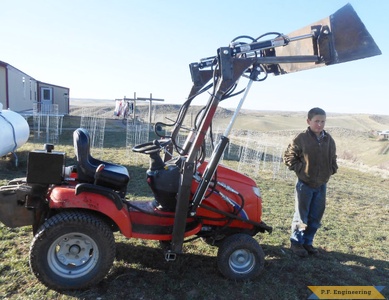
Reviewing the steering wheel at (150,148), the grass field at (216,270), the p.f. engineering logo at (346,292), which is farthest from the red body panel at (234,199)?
the p.f. engineering logo at (346,292)

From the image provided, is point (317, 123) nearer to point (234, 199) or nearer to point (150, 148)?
point (234, 199)

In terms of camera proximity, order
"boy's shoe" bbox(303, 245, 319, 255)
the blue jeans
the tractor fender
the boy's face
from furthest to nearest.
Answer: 1. "boy's shoe" bbox(303, 245, 319, 255)
2. the blue jeans
3. the boy's face
4. the tractor fender

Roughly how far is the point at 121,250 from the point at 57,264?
0.97m

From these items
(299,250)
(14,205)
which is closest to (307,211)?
(299,250)

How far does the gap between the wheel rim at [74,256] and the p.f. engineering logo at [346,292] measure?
214cm

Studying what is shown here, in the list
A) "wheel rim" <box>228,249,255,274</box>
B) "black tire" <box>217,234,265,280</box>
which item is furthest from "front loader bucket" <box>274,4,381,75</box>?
"wheel rim" <box>228,249,255,274</box>

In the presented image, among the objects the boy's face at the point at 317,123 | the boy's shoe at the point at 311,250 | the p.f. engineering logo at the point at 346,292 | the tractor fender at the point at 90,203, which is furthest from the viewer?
the boy's shoe at the point at 311,250

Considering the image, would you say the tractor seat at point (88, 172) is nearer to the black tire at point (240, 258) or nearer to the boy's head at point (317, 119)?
the black tire at point (240, 258)

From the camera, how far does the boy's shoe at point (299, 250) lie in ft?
13.7

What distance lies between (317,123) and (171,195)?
1.93 meters

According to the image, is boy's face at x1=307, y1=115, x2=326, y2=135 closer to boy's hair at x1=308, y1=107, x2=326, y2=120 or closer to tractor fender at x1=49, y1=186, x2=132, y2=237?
boy's hair at x1=308, y1=107, x2=326, y2=120

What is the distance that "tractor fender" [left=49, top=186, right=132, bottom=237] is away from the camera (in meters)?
3.05

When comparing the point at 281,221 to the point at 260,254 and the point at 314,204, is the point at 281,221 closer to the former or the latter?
the point at 314,204

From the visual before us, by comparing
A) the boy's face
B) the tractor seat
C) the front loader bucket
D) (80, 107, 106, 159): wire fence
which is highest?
the front loader bucket
